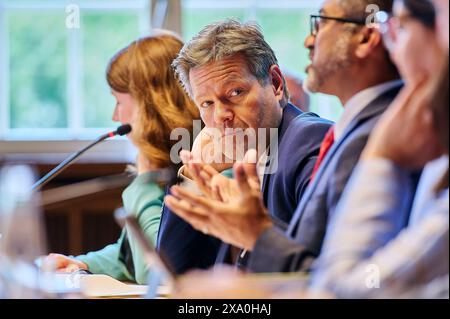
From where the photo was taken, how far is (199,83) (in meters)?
1.78

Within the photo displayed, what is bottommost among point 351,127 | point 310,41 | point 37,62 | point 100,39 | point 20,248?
point 37,62

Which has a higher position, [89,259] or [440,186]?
[440,186]

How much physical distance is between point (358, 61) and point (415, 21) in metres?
0.16

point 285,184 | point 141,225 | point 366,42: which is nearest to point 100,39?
point 141,225

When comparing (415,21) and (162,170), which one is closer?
(415,21)

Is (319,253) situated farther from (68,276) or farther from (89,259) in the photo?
(89,259)

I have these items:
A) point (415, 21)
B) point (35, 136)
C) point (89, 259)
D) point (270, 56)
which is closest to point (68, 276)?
point (89, 259)

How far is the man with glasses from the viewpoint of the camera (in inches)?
49.9

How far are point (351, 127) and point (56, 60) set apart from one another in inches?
140

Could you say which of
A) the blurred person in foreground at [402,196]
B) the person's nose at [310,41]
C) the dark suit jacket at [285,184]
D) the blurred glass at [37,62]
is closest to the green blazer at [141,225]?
the dark suit jacket at [285,184]

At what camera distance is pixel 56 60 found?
185 inches

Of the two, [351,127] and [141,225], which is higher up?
[351,127]

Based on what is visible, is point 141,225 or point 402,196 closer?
point 402,196

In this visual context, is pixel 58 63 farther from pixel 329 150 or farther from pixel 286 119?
pixel 329 150
